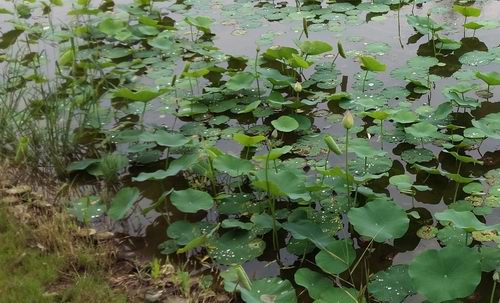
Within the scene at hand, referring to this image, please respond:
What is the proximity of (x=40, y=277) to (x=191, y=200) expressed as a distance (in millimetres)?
564

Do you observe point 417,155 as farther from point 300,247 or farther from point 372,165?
point 300,247

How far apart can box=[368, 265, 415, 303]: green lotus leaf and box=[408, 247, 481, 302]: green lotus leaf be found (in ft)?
0.40

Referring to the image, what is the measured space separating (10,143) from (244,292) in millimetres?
1553

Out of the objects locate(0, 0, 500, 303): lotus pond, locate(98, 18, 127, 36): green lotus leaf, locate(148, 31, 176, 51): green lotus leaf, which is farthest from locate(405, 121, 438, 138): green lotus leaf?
locate(98, 18, 127, 36): green lotus leaf

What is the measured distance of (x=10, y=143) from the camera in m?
2.94

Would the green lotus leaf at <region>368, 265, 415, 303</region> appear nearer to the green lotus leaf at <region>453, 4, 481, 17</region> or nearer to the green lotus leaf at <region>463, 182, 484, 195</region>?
the green lotus leaf at <region>463, 182, 484, 195</region>

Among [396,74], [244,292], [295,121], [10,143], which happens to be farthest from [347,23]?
[244,292]

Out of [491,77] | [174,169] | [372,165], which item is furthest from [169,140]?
[491,77]

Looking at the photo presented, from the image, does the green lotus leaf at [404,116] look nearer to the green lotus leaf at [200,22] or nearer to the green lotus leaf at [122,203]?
the green lotus leaf at [122,203]

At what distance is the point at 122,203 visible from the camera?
247 cm

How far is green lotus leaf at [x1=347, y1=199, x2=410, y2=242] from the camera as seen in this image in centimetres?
210

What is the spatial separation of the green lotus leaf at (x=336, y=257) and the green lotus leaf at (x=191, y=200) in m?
0.46

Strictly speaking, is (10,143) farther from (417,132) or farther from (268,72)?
(417,132)

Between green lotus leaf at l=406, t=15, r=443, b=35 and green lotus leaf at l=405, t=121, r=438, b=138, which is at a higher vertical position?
green lotus leaf at l=405, t=121, r=438, b=138
